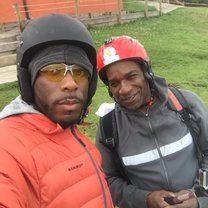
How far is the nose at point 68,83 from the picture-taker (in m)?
1.84

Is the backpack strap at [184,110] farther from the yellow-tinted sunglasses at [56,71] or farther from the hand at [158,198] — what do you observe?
the yellow-tinted sunglasses at [56,71]

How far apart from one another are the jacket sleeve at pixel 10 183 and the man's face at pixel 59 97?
36cm

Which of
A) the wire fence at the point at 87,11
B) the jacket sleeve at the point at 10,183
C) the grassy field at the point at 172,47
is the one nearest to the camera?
the jacket sleeve at the point at 10,183

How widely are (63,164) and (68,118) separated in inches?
8.8

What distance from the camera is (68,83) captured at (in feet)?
6.06

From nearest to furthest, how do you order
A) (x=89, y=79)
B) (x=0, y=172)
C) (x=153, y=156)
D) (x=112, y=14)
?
(x=0, y=172) → (x=89, y=79) → (x=153, y=156) → (x=112, y=14)

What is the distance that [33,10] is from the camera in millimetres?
14734

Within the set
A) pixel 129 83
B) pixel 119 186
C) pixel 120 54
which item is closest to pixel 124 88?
pixel 129 83

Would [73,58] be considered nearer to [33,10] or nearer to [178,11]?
[33,10]

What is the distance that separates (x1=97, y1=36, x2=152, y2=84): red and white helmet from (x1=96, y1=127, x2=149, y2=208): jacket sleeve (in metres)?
0.45

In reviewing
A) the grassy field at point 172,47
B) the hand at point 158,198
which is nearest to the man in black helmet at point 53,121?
the hand at point 158,198

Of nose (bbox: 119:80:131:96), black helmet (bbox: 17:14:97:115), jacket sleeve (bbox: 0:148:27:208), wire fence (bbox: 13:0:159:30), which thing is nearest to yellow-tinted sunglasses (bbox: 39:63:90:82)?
black helmet (bbox: 17:14:97:115)

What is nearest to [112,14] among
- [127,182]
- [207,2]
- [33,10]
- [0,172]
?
[33,10]

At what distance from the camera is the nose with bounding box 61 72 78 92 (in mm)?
1840
